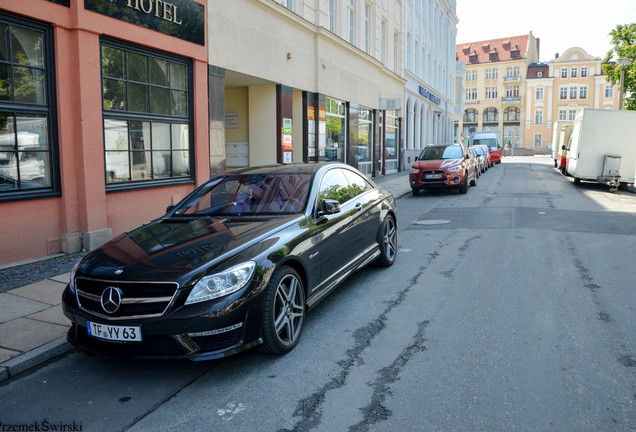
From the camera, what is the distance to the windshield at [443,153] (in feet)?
57.6

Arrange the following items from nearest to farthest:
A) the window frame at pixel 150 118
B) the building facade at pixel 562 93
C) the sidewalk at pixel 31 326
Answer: the sidewalk at pixel 31 326
the window frame at pixel 150 118
the building facade at pixel 562 93

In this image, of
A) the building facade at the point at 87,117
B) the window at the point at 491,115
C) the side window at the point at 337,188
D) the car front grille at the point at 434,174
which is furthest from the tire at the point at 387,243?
the window at the point at 491,115

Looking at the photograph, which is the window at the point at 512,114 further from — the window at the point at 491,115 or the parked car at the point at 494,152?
the parked car at the point at 494,152

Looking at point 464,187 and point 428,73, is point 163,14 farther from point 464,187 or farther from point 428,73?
point 428,73

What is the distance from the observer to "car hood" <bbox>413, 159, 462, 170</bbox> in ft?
55.2

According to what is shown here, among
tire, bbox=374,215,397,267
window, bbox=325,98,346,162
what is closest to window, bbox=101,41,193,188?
tire, bbox=374,215,397,267

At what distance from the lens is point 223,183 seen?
573 centimetres

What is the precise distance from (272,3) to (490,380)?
472 inches

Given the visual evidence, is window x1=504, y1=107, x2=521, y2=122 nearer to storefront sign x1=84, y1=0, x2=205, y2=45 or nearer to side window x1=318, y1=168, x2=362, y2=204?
storefront sign x1=84, y1=0, x2=205, y2=45

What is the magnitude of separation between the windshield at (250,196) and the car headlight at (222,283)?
1.22 m

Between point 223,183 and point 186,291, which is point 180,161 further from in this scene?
point 186,291

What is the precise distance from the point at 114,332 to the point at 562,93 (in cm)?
8882

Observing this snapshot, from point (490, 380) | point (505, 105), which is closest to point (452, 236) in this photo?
point (490, 380)

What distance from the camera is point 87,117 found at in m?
7.96
